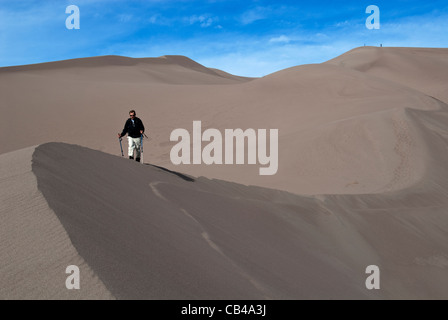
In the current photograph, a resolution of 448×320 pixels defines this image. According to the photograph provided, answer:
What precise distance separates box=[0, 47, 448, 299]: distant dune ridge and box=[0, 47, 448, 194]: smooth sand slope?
7 cm

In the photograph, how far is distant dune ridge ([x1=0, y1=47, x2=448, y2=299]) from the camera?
111 inches

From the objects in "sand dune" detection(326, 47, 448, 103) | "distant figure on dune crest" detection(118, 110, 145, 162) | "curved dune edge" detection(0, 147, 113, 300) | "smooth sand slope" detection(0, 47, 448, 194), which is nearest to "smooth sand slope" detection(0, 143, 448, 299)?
"curved dune edge" detection(0, 147, 113, 300)

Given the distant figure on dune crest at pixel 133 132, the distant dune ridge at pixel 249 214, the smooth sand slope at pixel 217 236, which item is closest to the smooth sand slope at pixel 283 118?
the distant dune ridge at pixel 249 214

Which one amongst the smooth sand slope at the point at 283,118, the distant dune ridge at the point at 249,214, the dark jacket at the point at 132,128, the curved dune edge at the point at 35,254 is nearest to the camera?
the curved dune edge at the point at 35,254

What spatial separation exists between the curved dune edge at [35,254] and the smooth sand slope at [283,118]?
21.9 ft

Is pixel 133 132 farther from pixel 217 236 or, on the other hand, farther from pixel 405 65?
pixel 405 65

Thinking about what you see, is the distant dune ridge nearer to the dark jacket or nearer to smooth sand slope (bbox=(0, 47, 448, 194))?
smooth sand slope (bbox=(0, 47, 448, 194))

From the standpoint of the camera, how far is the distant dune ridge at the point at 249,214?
2.82m

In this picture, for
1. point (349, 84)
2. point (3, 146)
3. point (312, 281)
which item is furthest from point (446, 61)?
point (312, 281)

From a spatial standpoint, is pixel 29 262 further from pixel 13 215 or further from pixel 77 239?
pixel 13 215

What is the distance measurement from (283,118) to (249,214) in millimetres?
10780

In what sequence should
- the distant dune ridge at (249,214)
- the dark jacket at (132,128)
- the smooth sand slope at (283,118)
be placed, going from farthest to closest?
the smooth sand slope at (283,118), the dark jacket at (132,128), the distant dune ridge at (249,214)

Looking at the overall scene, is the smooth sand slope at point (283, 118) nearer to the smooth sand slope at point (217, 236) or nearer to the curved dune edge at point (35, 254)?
the smooth sand slope at point (217, 236)
